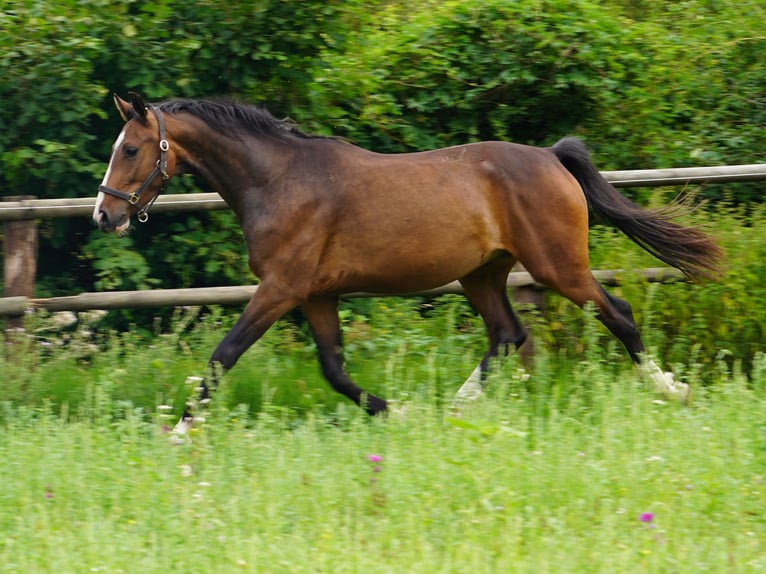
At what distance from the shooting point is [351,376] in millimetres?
6672

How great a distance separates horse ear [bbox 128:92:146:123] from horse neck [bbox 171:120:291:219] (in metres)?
0.23

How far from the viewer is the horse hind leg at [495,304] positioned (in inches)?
256

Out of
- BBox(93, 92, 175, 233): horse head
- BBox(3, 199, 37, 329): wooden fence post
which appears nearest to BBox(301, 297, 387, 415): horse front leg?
BBox(93, 92, 175, 233): horse head

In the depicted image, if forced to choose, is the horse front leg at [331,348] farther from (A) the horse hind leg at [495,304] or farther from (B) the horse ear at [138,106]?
(B) the horse ear at [138,106]

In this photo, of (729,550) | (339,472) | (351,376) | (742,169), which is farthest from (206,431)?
(742,169)

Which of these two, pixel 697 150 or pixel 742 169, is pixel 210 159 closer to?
pixel 742 169

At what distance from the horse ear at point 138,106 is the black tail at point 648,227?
91.2 inches

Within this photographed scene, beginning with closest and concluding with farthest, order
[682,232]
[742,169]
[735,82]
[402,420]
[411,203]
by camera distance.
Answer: [402,420] < [411,203] < [682,232] < [742,169] < [735,82]

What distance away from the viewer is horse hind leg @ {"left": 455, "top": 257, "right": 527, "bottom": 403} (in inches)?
256

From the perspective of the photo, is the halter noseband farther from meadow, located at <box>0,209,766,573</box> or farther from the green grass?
the green grass

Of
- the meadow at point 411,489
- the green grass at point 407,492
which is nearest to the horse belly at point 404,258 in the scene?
the meadow at point 411,489

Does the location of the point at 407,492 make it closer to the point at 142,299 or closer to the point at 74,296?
the point at 142,299

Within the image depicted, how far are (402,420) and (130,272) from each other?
3.17 m

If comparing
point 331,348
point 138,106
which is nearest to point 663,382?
point 331,348
